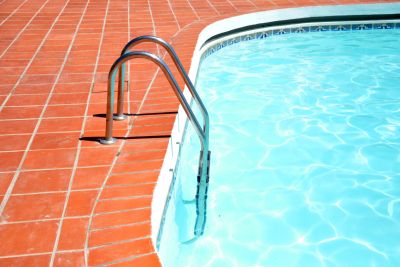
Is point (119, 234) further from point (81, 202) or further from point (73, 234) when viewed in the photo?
point (81, 202)

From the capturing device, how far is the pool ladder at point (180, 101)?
8.35ft

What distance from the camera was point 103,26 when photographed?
20.0 ft

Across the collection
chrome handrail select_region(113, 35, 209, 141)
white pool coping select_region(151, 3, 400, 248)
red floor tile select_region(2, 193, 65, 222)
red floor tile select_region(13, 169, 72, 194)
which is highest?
chrome handrail select_region(113, 35, 209, 141)

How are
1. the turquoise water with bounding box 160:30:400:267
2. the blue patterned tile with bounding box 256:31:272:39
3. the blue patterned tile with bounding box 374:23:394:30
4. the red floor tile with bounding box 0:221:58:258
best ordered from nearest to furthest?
1. the red floor tile with bounding box 0:221:58:258
2. the turquoise water with bounding box 160:30:400:267
3. the blue patterned tile with bounding box 256:31:272:39
4. the blue patterned tile with bounding box 374:23:394:30

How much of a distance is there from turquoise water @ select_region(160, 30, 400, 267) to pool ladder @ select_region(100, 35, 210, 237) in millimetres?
70

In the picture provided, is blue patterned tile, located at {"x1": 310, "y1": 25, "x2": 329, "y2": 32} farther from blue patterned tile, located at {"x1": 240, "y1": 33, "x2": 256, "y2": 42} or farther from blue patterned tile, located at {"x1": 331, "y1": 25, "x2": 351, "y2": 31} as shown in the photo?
blue patterned tile, located at {"x1": 240, "y1": 33, "x2": 256, "y2": 42}

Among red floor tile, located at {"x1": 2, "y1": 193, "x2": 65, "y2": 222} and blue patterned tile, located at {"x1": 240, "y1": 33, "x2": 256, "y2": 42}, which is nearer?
red floor tile, located at {"x1": 2, "y1": 193, "x2": 65, "y2": 222}

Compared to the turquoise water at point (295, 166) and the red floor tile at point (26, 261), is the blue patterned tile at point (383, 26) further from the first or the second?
the red floor tile at point (26, 261)

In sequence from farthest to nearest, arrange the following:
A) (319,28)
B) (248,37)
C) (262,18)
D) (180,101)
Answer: (319,28) → (248,37) → (262,18) → (180,101)

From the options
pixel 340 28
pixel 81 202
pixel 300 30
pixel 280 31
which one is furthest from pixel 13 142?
pixel 340 28

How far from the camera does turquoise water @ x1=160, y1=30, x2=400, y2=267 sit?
300cm

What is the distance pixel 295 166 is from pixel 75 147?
1.83 metres

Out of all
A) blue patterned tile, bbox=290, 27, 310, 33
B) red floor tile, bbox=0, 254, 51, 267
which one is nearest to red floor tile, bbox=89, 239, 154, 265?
red floor tile, bbox=0, 254, 51, 267

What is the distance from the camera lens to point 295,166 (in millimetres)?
3898
